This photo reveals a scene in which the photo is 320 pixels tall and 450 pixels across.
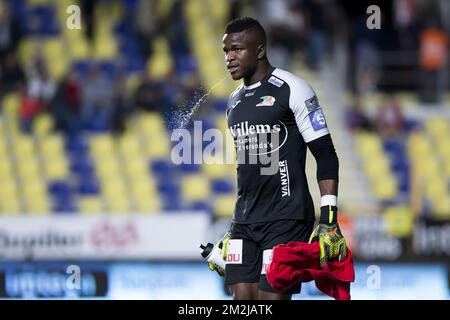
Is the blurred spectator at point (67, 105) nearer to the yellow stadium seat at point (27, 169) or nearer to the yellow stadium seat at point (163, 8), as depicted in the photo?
the yellow stadium seat at point (27, 169)

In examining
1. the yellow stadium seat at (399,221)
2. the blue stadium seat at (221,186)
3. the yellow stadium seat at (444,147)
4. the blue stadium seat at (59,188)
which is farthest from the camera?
the yellow stadium seat at (444,147)

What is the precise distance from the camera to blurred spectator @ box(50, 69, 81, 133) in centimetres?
1681

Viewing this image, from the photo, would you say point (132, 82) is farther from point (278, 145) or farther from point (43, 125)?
point (278, 145)

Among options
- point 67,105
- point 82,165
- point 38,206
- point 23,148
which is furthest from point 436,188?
point 23,148

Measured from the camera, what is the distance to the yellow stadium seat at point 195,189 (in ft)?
52.7

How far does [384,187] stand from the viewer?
56.1 feet

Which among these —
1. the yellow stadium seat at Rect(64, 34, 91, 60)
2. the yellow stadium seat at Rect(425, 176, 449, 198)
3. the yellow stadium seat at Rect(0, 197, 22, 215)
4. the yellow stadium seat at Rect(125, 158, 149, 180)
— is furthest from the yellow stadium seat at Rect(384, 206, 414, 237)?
the yellow stadium seat at Rect(64, 34, 91, 60)

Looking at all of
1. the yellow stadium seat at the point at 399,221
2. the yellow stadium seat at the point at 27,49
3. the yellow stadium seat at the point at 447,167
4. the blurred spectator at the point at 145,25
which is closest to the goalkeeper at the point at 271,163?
the yellow stadium seat at the point at 399,221

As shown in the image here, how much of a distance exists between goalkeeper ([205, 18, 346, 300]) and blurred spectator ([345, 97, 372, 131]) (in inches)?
447

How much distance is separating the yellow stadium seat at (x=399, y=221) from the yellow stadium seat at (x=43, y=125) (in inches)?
223
